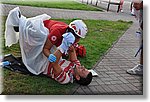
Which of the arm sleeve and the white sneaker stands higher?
the arm sleeve

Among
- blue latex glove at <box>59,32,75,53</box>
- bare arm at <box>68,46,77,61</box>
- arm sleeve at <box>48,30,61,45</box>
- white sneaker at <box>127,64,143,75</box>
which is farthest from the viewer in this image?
white sneaker at <box>127,64,143,75</box>

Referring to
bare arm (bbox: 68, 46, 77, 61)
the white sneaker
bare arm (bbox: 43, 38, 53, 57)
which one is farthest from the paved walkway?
bare arm (bbox: 43, 38, 53, 57)

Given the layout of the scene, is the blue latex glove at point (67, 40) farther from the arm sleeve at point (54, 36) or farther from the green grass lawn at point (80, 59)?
the green grass lawn at point (80, 59)

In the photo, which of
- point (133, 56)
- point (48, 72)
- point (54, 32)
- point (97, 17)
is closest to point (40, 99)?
point (48, 72)

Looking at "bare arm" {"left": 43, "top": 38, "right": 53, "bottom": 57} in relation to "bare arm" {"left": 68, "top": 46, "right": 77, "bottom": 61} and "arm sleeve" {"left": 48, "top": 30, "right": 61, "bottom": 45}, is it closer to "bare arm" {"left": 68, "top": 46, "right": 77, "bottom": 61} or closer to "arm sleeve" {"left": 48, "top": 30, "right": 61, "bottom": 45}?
"arm sleeve" {"left": 48, "top": 30, "right": 61, "bottom": 45}

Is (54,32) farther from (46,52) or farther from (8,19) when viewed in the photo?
(8,19)

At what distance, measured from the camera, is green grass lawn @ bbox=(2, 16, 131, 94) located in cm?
219

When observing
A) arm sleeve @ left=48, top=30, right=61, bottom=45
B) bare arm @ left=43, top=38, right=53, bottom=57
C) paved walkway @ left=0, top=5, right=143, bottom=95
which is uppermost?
arm sleeve @ left=48, top=30, right=61, bottom=45

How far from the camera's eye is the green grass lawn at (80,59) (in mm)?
2186

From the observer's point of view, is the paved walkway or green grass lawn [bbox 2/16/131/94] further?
the paved walkway

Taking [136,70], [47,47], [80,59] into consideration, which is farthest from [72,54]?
[136,70]

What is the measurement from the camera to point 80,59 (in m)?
2.95

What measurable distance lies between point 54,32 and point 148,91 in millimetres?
881

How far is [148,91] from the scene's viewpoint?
7.55 feet
